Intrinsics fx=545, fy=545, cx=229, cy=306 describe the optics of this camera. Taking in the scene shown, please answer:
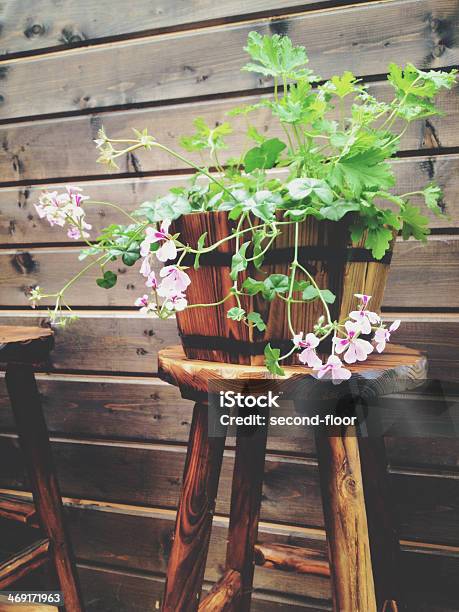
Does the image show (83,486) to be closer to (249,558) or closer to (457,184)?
(249,558)

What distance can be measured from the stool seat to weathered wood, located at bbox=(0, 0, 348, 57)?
908 millimetres

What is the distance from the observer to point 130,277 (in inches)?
62.7

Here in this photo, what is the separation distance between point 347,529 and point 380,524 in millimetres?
409

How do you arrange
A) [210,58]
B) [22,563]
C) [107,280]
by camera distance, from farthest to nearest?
[210,58] → [22,563] → [107,280]

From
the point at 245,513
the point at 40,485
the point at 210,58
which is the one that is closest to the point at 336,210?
the point at 245,513

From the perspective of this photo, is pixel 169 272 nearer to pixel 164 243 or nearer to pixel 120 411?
pixel 164 243

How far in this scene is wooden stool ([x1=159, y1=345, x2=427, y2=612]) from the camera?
797 mm

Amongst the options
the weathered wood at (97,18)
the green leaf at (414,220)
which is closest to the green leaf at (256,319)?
the green leaf at (414,220)

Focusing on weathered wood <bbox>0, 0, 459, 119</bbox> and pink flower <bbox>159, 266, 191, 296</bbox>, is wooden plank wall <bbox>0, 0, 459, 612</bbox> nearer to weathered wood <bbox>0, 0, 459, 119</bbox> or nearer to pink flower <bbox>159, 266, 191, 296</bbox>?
weathered wood <bbox>0, 0, 459, 119</bbox>

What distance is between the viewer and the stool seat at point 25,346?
1.18 meters

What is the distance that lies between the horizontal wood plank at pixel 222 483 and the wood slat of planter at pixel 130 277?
1.44ft

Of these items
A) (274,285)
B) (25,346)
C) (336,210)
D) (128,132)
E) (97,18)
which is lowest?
(25,346)

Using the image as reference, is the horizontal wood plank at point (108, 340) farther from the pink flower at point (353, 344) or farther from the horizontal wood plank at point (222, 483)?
the pink flower at point (353, 344)

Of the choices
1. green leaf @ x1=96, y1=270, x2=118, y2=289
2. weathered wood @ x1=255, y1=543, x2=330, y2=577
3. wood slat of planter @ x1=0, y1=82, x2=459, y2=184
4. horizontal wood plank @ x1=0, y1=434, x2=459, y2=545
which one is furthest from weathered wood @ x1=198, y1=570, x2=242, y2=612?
wood slat of planter @ x1=0, y1=82, x2=459, y2=184
